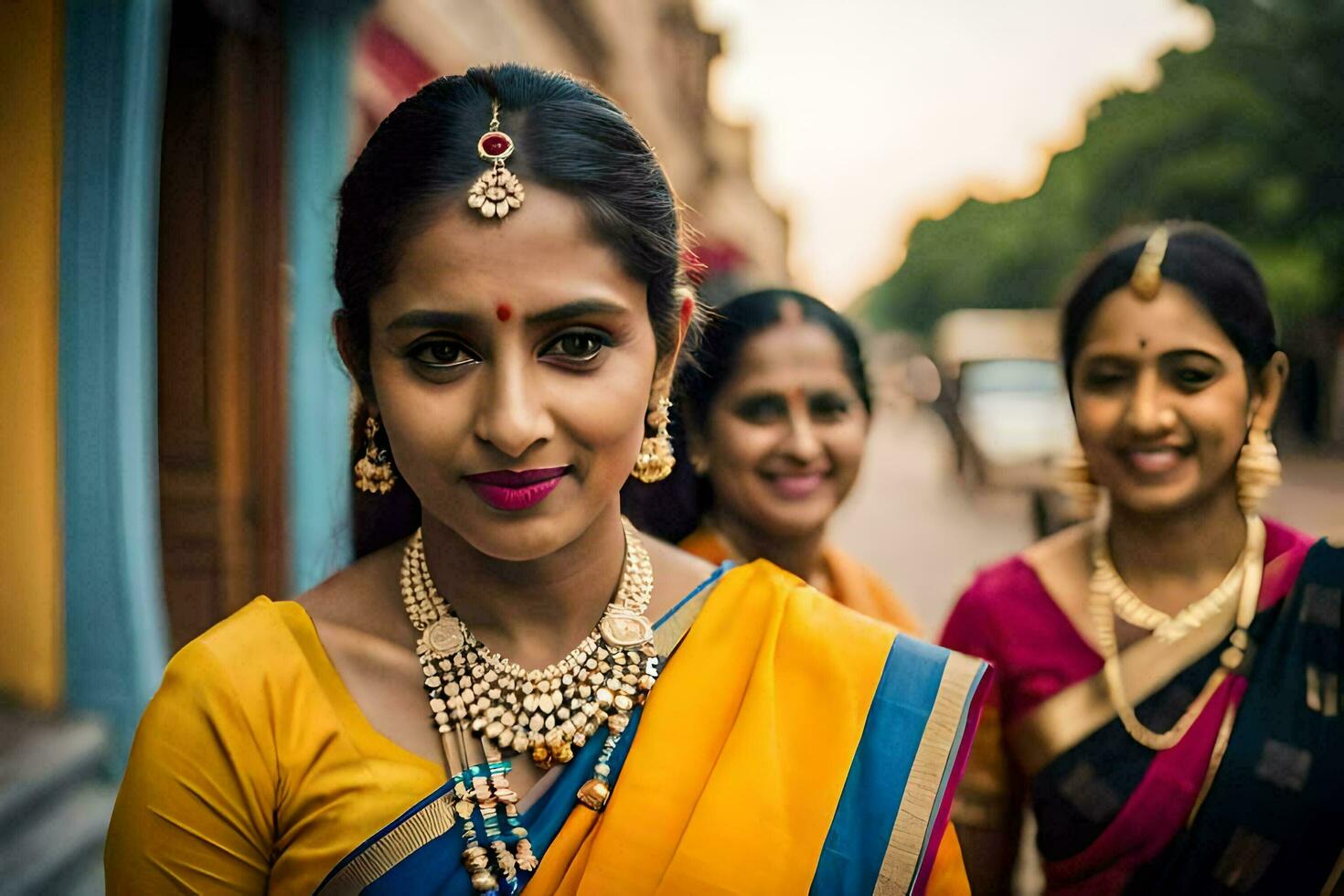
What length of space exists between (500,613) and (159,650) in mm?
2610

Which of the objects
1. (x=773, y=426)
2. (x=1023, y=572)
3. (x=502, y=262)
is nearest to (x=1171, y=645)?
(x=1023, y=572)

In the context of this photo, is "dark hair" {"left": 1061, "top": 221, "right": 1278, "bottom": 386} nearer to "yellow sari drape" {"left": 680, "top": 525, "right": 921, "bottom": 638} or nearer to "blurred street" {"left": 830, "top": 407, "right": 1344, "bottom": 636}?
"yellow sari drape" {"left": 680, "top": 525, "right": 921, "bottom": 638}

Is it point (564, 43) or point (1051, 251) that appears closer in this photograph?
point (564, 43)

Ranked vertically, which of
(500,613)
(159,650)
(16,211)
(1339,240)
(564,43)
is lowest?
(159,650)

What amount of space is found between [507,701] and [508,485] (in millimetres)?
350

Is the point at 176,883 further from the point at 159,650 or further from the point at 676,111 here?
the point at 676,111

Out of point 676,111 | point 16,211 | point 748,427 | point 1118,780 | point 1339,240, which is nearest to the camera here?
point 1118,780

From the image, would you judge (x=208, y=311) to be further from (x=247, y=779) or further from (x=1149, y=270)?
(x=1149, y=270)

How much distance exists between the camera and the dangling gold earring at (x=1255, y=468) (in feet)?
6.54

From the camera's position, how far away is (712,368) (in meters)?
2.45

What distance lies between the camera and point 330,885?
1.30 meters

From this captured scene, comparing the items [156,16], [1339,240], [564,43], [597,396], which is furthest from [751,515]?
[1339,240]

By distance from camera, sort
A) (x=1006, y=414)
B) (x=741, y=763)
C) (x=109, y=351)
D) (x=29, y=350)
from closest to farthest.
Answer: (x=741, y=763) < (x=29, y=350) < (x=109, y=351) < (x=1006, y=414)

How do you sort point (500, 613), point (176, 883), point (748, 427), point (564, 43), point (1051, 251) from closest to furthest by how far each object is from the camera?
point (176, 883) → point (500, 613) → point (748, 427) → point (564, 43) → point (1051, 251)
